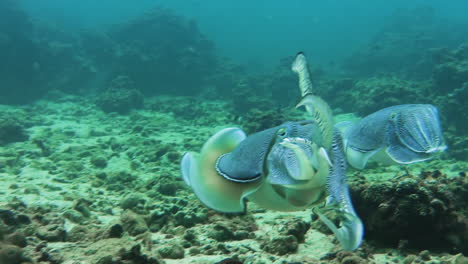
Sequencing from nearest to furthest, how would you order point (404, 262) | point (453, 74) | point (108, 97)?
point (404, 262)
point (453, 74)
point (108, 97)

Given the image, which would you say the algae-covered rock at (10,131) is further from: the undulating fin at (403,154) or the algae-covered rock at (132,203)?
the undulating fin at (403,154)

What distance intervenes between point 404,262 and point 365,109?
11.0 m

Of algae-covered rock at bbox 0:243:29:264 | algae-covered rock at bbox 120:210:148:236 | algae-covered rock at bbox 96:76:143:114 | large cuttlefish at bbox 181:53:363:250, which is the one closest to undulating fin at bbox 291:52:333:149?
large cuttlefish at bbox 181:53:363:250

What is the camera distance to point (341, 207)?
4.26 feet

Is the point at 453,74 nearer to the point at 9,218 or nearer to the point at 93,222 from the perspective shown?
the point at 93,222

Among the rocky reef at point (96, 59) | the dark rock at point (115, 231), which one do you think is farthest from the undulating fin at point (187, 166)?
the rocky reef at point (96, 59)

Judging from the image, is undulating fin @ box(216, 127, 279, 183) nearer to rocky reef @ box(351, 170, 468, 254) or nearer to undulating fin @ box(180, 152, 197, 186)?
undulating fin @ box(180, 152, 197, 186)

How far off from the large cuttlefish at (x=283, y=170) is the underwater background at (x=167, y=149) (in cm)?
30

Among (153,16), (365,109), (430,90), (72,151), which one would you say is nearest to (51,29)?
(153,16)

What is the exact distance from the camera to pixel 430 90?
13.6 metres

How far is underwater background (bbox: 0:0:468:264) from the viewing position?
3.45 metres

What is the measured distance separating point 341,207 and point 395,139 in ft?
2.01

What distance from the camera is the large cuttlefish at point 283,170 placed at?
3.92 ft

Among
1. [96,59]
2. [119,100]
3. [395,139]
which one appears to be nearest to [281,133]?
[395,139]
